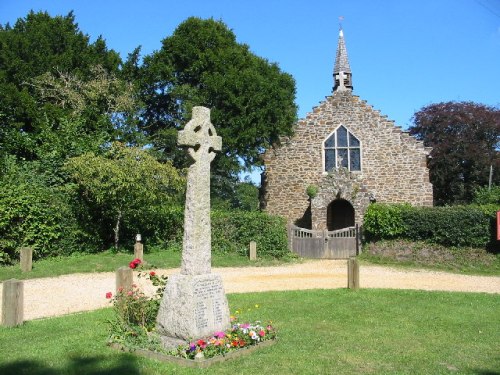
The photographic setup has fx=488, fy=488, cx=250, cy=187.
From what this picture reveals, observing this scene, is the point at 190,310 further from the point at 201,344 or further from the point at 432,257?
the point at 432,257

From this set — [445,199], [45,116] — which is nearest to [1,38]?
[45,116]

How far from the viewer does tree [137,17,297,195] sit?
29.9 metres

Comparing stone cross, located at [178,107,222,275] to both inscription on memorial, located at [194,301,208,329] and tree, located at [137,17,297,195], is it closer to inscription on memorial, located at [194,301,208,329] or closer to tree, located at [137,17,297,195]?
inscription on memorial, located at [194,301,208,329]

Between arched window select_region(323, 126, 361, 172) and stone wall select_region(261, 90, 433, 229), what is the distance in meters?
0.25

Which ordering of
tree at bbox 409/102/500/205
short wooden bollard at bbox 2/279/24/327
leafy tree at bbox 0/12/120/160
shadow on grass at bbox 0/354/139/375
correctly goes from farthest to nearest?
tree at bbox 409/102/500/205
leafy tree at bbox 0/12/120/160
short wooden bollard at bbox 2/279/24/327
shadow on grass at bbox 0/354/139/375

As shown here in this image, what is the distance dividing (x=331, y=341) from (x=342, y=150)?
797 inches

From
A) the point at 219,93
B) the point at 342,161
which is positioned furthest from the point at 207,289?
the point at 219,93

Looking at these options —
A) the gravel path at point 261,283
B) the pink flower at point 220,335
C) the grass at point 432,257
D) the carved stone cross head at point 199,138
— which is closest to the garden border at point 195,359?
the pink flower at point 220,335

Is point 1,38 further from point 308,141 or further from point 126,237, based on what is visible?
point 308,141

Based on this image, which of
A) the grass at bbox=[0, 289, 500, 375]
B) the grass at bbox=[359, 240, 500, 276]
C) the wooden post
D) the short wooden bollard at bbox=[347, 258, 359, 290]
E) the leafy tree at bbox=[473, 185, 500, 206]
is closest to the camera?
the grass at bbox=[0, 289, 500, 375]

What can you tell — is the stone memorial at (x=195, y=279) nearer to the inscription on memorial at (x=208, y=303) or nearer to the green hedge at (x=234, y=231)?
the inscription on memorial at (x=208, y=303)

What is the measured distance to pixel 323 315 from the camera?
9086 millimetres

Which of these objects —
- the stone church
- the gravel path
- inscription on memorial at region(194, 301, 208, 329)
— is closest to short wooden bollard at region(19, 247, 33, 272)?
the gravel path

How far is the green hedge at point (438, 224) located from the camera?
18.3m
